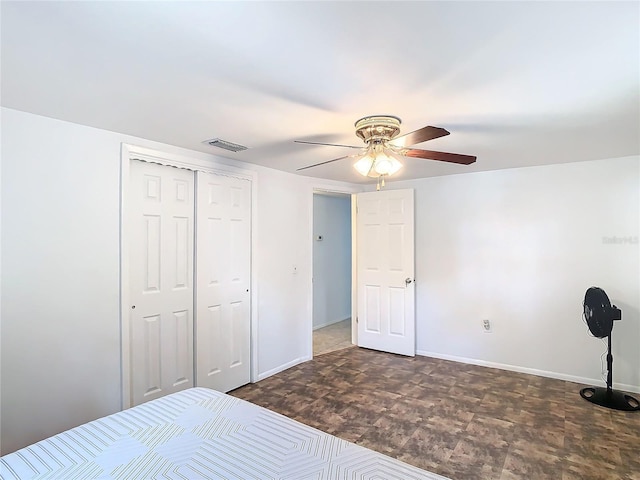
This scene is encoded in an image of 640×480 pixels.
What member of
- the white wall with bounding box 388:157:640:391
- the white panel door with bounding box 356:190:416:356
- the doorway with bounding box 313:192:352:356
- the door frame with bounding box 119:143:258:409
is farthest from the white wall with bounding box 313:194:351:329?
the door frame with bounding box 119:143:258:409

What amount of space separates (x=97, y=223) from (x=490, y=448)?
3.15 meters

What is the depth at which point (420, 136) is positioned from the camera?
1958mm

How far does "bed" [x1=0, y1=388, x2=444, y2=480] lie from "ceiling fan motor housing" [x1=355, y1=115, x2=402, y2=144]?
1.69m

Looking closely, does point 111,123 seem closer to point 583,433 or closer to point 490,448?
point 490,448

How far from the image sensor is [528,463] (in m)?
2.28

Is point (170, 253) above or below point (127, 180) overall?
below

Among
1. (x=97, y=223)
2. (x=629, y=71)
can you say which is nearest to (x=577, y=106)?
(x=629, y=71)

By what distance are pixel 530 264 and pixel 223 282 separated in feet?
10.7

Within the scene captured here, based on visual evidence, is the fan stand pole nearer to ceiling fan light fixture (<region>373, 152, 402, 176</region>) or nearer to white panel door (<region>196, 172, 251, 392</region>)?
ceiling fan light fixture (<region>373, 152, 402, 176</region>)

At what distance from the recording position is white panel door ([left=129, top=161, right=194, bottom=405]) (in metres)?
2.74

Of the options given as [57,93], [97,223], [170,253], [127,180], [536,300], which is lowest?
[536,300]

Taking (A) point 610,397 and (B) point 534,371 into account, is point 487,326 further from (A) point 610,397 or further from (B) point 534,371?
(A) point 610,397

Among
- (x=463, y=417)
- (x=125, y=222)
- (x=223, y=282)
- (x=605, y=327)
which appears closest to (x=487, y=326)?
(x=605, y=327)

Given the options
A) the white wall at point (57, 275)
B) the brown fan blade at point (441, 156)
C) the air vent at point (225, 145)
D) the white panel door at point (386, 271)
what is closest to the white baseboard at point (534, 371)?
the white panel door at point (386, 271)
